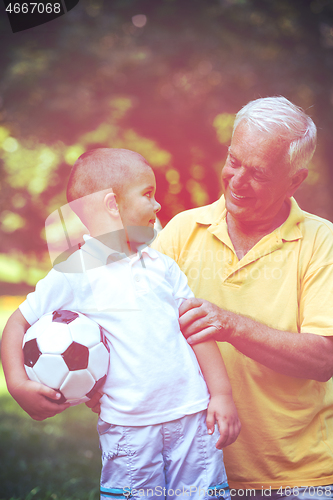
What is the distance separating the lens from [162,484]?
1.21 meters

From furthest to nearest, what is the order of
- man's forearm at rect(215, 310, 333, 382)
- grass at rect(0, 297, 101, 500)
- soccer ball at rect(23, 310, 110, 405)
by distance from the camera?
grass at rect(0, 297, 101, 500) → man's forearm at rect(215, 310, 333, 382) → soccer ball at rect(23, 310, 110, 405)

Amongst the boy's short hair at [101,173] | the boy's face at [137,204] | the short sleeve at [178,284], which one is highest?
the boy's short hair at [101,173]

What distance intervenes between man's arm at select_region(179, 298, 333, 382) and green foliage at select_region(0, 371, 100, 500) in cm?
92

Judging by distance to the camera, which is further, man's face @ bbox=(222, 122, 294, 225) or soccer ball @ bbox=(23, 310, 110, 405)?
man's face @ bbox=(222, 122, 294, 225)

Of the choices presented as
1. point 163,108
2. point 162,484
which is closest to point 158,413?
point 162,484

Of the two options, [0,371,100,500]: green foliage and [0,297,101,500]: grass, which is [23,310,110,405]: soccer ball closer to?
[0,297,101,500]: grass

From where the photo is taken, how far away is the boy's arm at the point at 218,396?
4.03 ft

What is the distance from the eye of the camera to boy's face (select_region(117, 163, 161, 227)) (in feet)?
4.26

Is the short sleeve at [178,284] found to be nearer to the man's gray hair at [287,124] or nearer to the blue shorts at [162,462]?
the blue shorts at [162,462]

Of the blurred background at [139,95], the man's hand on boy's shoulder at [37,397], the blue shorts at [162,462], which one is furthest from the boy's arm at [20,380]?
the blurred background at [139,95]

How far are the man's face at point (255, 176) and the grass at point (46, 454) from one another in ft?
3.37

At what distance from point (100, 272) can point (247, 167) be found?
676 millimetres

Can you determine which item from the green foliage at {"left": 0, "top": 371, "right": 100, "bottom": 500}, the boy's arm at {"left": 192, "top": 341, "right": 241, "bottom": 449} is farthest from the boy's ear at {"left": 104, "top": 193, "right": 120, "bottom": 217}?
the green foliage at {"left": 0, "top": 371, "right": 100, "bottom": 500}

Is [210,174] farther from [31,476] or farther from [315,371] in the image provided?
[31,476]
